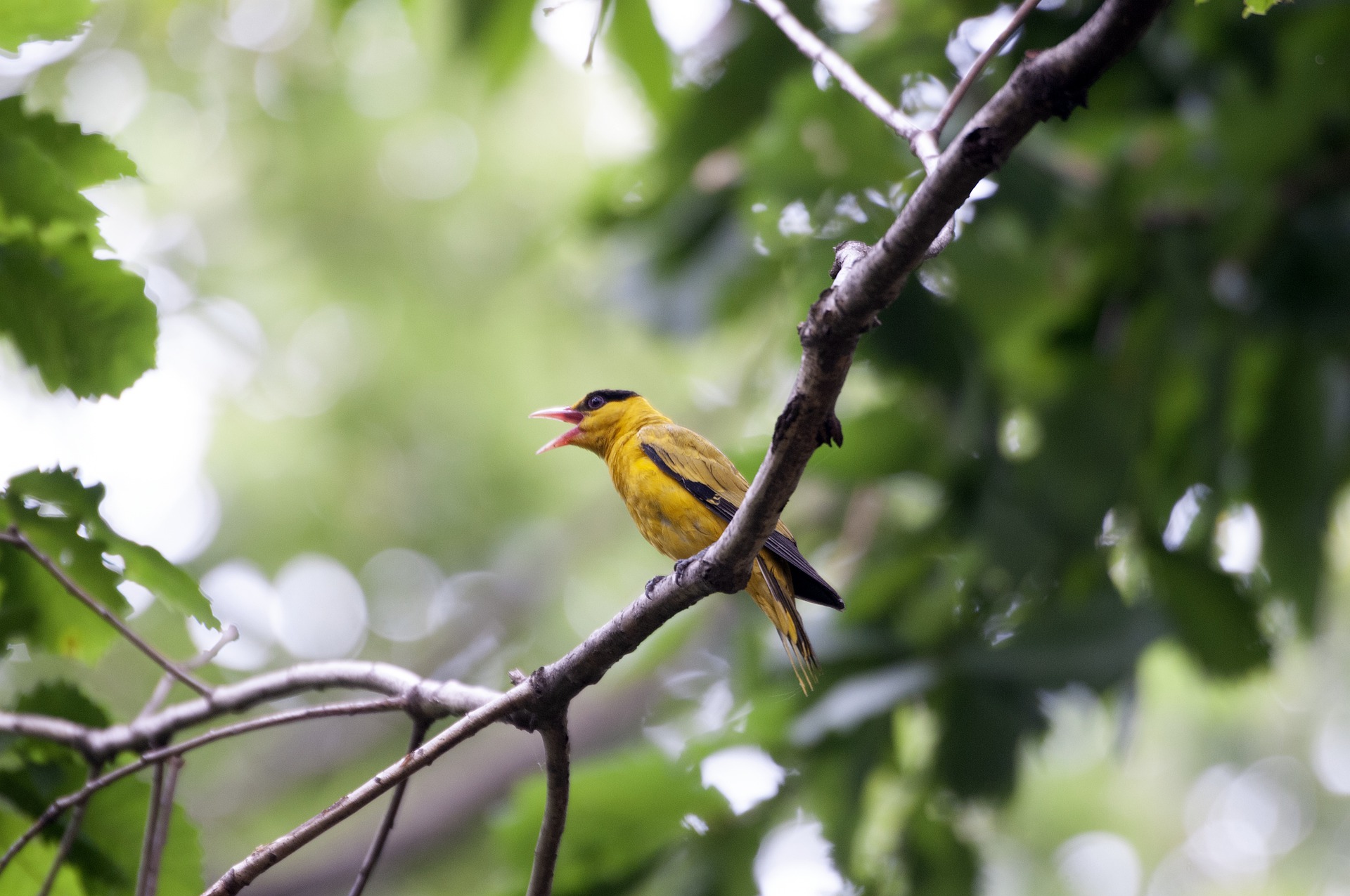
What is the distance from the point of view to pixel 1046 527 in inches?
169

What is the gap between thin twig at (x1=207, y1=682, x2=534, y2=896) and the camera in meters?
1.87

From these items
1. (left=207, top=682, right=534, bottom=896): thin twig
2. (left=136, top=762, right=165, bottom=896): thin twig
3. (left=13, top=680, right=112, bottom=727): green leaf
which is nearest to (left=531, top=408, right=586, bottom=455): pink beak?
(left=13, top=680, right=112, bottom=727): green leaf

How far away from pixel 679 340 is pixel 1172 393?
7.82ft

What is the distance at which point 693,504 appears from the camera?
363 cm

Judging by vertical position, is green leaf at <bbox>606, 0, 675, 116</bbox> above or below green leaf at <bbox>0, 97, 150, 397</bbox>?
above

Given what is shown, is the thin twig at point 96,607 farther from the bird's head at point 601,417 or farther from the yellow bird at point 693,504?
the bird's head at point 601,417

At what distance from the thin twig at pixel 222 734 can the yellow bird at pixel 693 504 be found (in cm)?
126

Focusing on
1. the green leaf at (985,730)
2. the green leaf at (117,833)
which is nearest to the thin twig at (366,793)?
the green leaf at (117,833)

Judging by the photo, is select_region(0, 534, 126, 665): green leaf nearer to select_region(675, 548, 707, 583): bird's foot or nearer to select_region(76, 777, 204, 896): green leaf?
select_region(76, 777, 204, 896): green leaf

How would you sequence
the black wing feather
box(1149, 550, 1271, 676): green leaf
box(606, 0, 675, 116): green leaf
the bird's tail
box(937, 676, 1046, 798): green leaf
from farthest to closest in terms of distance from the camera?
1. box(1149, 550, 1271, 676): green leaf
2. box(606, 0, 675, 116): green leaf
3. box(937, 676, 1046, 798): green leaf
4. the bird's tail
5. the black wing feather

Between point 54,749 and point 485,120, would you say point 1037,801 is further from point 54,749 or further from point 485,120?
point 54,749

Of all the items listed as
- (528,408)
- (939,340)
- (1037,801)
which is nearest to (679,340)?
(939,340)

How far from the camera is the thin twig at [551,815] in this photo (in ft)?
7.20

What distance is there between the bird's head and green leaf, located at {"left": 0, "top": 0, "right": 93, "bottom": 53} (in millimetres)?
2139
